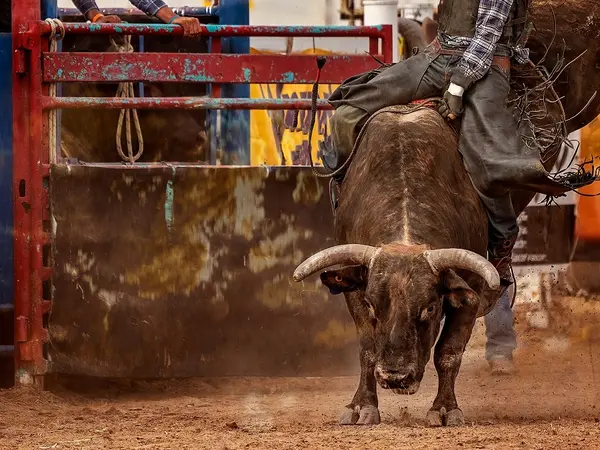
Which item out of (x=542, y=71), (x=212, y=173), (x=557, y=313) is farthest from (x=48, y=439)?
(x=557, y=313)

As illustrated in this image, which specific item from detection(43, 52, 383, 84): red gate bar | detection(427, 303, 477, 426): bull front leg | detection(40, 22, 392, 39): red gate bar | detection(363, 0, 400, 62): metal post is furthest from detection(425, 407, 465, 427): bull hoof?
detection(363, 0, 400, 62): metal post

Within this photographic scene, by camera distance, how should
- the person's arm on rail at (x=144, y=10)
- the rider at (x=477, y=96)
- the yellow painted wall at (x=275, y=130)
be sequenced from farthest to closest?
1. the yellow painted wall at (x=275, y=130)
2. the person's arm on rail at (x=144, y=10)
3. the rider at (x=477, y=96)

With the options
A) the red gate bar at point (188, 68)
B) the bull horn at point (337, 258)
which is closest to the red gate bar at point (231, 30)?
the red gate bar at point (188, 68)

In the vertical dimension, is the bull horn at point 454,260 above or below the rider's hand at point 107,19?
below

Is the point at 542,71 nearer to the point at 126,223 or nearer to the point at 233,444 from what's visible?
→ the point at 126,223

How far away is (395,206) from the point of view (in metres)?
6.34

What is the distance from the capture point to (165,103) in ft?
25.5

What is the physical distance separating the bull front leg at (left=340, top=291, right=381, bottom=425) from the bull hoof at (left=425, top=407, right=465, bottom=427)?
25cm

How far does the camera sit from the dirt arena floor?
5711mm

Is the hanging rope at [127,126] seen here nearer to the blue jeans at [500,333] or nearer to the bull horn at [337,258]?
the blue jeans at [500,333]

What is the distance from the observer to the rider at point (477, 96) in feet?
22.0

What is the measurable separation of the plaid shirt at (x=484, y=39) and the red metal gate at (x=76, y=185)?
1.17 m

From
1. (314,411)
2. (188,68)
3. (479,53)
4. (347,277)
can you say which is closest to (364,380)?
(347,277)

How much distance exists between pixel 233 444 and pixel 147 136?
415cm
